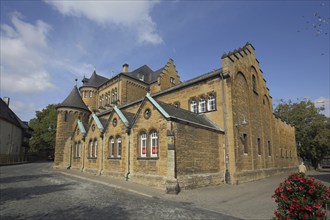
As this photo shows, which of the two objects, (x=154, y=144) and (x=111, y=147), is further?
(x=111, y=147)

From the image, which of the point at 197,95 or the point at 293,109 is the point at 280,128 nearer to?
the point at 293,109

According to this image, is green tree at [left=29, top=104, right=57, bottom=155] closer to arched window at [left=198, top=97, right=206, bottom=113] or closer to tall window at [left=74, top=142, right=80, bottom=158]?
tall window at [left=74, top=142, right=80, bottom=158]

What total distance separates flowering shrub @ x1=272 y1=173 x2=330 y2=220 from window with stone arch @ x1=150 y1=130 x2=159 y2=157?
11.5 metres

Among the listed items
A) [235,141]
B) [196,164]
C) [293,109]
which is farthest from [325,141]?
[196,164]

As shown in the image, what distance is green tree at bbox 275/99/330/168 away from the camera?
43.2m

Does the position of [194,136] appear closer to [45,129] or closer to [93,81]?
[93,81]

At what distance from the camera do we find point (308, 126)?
44.6 m

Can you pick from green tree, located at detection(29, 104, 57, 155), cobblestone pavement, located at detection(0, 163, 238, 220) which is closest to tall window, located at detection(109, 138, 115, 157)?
cobblestone pavement, located at detection(0, 163, 238, 220)

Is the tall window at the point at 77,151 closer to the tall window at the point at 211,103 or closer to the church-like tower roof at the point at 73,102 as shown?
the church-like tower roof at the point at 73,102

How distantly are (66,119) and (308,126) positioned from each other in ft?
136

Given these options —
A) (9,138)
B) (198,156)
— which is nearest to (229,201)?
(198,156)

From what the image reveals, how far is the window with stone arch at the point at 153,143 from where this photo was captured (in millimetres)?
17609

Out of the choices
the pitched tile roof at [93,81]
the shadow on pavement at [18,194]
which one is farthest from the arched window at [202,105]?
the pitched tile roof at [93,81]

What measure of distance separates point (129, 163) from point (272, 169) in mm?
17570
